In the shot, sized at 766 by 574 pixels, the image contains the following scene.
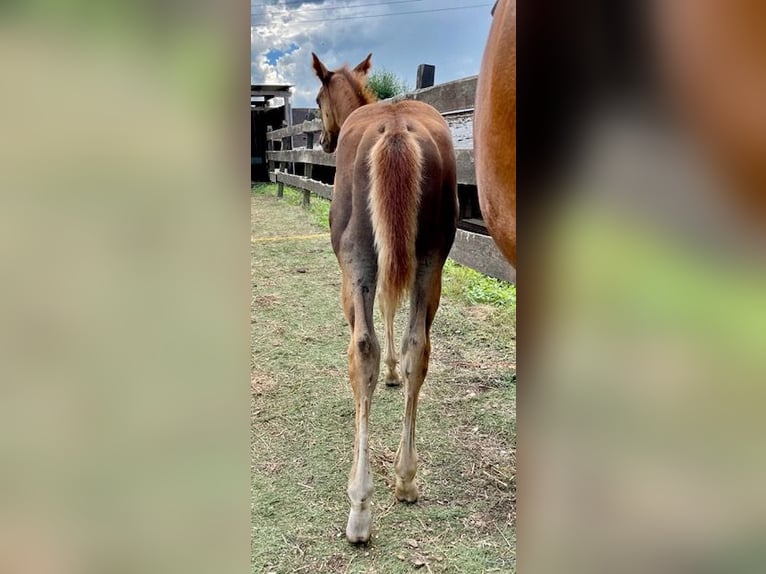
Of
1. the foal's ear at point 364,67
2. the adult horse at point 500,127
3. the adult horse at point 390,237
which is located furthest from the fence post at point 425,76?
the adult horse at point 500,127

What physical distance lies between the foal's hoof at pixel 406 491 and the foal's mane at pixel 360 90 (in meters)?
1.65

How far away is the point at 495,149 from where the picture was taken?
0.94 m

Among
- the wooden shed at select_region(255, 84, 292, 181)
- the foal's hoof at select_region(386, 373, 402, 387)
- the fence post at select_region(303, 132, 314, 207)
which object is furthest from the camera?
the fence post at select_region(303, 132, 314, 207)

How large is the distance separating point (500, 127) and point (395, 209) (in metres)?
0.46

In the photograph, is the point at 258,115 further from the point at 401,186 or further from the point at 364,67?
the point at 364,67

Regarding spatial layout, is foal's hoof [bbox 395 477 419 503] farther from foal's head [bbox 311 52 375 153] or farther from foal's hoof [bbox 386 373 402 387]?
foal's head [bbox 311 52 375 153]

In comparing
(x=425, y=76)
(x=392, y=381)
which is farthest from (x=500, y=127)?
(x=425, y=76)

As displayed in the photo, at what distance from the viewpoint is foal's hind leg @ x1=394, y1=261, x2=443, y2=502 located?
148 cm

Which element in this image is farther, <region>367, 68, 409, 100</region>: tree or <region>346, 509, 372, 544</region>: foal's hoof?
<region>367, 68, 409, 100</region>: tree

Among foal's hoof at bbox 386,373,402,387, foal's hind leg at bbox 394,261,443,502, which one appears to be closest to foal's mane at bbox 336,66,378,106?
foal's hind leg at bbox 394,261,443,502

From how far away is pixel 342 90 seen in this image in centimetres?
238
